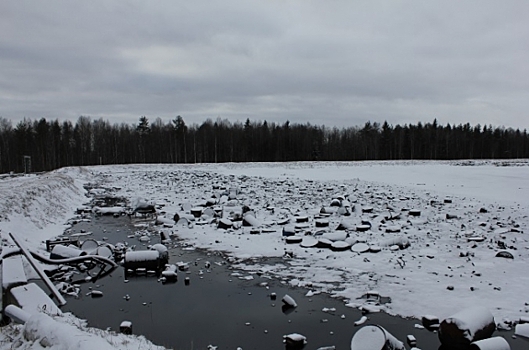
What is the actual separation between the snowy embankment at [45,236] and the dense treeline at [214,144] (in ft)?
182

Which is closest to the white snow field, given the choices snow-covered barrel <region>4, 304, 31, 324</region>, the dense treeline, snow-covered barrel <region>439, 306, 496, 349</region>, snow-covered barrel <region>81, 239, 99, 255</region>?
snow-covered barrel <region>4, 304, 31, 324</region>

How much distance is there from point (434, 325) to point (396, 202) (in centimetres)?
1265

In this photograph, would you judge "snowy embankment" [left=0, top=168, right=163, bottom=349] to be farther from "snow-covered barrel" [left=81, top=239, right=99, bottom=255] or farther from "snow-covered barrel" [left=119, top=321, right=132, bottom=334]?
"snow-covered barrel" [left=81, top=239, right=99, bottom=255]

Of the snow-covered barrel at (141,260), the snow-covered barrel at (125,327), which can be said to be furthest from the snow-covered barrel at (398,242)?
the snow-covered barrel at (125,327)

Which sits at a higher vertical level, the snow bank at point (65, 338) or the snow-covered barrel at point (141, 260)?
the snow bank at point (65, 338)

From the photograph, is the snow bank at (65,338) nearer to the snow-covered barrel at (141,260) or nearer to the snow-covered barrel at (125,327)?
the snow-covered barrel at (125,327)

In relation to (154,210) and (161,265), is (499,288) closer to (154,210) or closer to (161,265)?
(161,265)

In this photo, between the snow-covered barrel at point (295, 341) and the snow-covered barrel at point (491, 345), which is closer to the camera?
the snow-covered barrel at point (491, 345)

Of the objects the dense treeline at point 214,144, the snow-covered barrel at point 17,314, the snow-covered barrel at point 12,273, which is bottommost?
the snow-covered barrel at point 17,314

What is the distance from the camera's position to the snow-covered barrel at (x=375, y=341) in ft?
16.8

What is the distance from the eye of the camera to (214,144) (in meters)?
80.2

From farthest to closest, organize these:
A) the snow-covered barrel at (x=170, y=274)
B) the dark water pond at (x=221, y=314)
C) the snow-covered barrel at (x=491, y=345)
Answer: the snow-covered barrel at (x=170, y=274) → the dark water pond at (x=221, y=314) → the snow-covered barrel at (x=491, y=345)

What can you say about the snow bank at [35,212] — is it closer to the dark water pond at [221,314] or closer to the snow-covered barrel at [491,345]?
the dark water pond at [221,314]

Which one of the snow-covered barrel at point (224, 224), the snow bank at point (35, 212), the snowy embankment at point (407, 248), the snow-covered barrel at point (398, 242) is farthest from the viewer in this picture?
the snow-covered barrel at point (224, 224)
